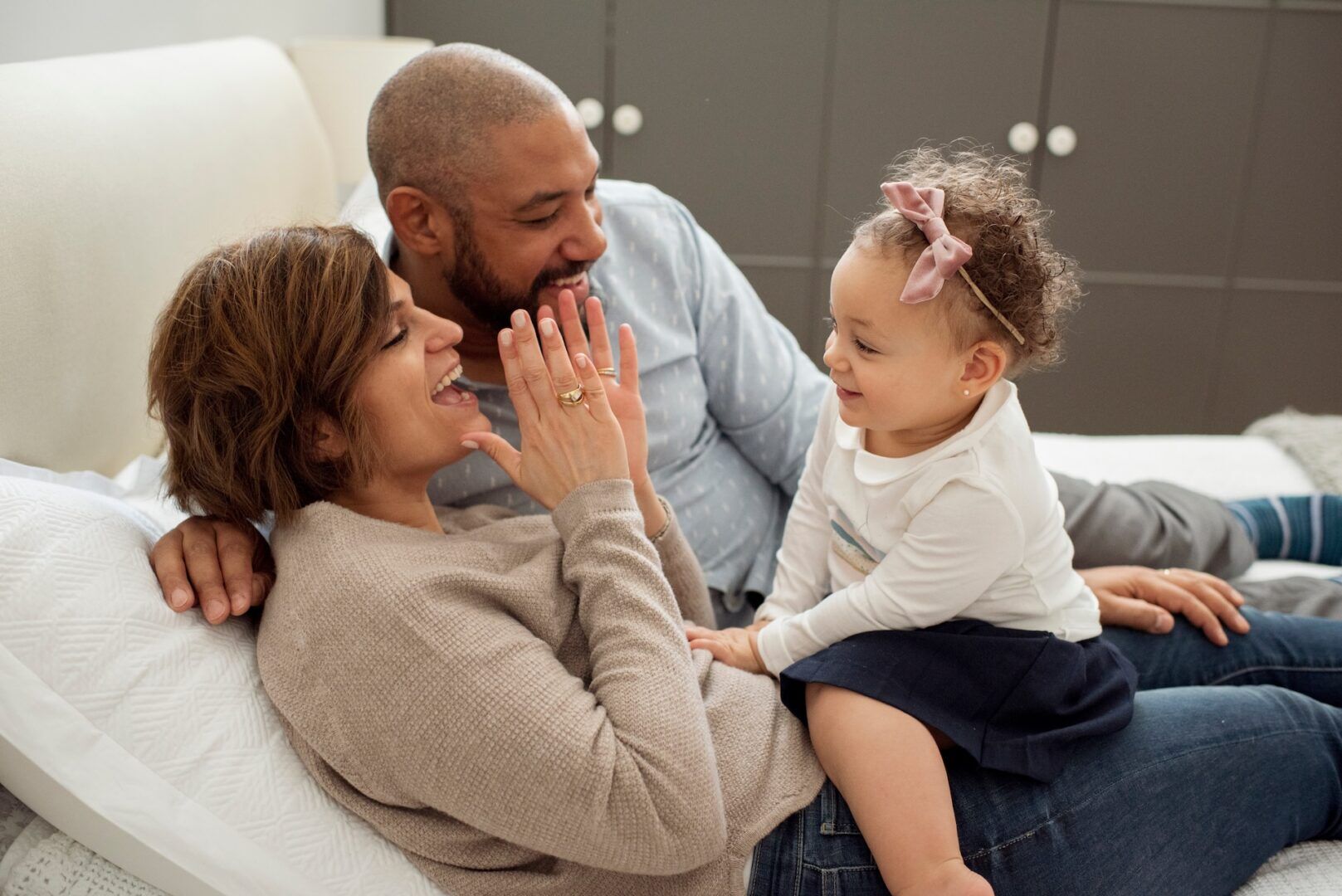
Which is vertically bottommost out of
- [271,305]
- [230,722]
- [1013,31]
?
[230,722]

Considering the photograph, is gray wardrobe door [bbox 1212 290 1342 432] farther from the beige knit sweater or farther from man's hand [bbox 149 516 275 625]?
man's hand [bbox 149 516 275 625]

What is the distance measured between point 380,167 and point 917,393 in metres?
0.86

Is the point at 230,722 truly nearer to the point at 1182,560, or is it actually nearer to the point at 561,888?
the point at 561,888

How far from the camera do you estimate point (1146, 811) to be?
1082mm

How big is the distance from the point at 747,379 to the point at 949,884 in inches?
33.2

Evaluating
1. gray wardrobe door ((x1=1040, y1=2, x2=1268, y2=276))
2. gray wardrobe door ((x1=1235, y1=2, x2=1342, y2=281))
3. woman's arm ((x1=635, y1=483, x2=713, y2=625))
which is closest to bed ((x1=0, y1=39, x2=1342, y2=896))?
woman's arm ((x1=635, y1=483, x2=713, y2=625))

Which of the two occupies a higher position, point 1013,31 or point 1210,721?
point 1013,31

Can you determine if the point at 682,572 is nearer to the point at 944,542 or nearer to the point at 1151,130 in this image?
the point at 944,542

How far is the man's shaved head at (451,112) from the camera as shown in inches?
58.3

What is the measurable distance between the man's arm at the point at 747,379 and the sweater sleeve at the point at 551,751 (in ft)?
2.48

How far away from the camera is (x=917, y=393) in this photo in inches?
43.6

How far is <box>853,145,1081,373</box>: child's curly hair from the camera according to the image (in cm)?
107

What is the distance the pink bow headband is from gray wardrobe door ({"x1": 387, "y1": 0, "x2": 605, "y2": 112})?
2.19 meters

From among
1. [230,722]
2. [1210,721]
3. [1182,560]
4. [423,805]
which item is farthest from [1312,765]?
[230,722]
